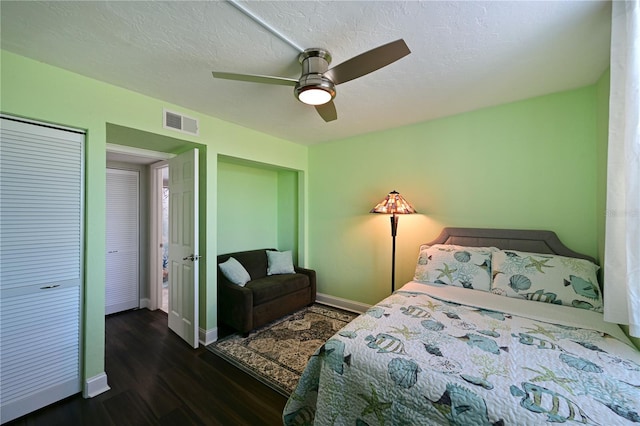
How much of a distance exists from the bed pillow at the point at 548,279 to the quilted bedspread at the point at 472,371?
0.43 feet

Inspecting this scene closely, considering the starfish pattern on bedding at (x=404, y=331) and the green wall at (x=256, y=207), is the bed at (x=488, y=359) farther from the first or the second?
the green wall at (x=256, y=207)

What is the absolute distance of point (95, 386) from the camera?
1.96m

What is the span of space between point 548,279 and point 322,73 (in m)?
2.31

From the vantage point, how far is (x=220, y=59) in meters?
1.71

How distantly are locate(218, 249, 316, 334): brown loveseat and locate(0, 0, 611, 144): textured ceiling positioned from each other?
6.72 ft

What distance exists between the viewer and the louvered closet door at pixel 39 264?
5.48ft

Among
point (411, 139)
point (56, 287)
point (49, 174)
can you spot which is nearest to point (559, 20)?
point (411, 139)

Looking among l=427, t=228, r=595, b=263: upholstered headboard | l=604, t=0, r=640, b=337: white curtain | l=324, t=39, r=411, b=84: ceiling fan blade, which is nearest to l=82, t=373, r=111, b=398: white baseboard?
l=324, t=39, r=411, b=84: ceiling fan blade

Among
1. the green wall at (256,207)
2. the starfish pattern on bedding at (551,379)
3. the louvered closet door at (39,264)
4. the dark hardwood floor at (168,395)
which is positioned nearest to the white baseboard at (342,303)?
the green wall at (256,207)

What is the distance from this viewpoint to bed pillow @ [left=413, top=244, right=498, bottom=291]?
86.5 inches

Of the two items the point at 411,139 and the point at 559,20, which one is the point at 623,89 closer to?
the point at 559,20

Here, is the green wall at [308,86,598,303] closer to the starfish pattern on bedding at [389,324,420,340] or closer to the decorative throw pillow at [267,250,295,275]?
the decorative throw pillow at [267,250,295,275]

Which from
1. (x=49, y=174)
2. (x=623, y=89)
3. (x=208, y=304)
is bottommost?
(x=208, y=304)

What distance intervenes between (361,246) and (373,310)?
173cm
